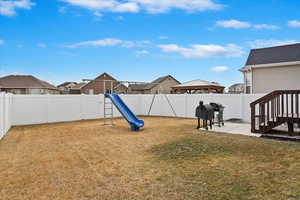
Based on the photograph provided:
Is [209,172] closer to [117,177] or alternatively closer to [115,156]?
[117,177]

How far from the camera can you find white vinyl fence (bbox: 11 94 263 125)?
36.6 feet

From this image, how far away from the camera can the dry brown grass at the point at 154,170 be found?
3.03 meters

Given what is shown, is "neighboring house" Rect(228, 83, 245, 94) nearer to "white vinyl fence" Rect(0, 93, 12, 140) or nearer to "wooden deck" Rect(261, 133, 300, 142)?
"wooden deck" Rect(261, 133, 300, 142)

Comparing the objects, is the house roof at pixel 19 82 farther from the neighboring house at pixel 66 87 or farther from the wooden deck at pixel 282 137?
the wooden deck at pixel 282 137

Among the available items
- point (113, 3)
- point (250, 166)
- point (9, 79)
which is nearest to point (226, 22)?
point (113, 3)

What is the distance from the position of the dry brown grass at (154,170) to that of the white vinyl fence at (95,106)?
5.42m

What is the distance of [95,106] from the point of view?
14195 millimetres

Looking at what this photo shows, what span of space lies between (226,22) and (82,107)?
1080 centimetres

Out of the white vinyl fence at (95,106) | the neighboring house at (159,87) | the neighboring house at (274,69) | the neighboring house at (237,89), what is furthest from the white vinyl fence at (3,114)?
the neighboring house at (159,87)

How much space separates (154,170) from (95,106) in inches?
429

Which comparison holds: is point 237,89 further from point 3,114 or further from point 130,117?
point 3,114

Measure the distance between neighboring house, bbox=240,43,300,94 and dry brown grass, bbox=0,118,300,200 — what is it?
21.5ft

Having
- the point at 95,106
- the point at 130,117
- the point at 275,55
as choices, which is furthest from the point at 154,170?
the point at 275,55

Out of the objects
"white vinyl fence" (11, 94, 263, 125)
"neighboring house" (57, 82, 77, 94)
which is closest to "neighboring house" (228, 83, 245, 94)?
"white vinyl fence" (11, 94, 263, 125)
